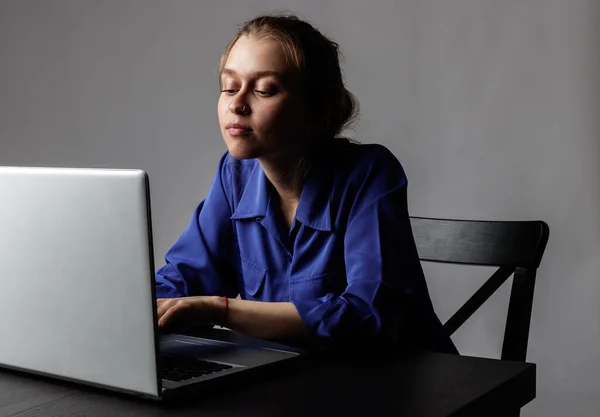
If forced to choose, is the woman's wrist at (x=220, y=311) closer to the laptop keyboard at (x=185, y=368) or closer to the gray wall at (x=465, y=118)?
the laptop keyboard at (x=185, y=368)

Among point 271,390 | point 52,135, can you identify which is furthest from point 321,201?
point 52,135

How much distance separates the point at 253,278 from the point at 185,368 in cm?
48

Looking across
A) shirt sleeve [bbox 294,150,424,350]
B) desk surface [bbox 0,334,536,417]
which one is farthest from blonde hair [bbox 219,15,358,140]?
desk surface [bbox 0,334,536,417]

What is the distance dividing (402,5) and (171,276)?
1352mm

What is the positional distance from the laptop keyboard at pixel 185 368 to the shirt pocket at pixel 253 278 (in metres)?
0.41

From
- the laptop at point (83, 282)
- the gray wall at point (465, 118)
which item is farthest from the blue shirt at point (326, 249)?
the gray wall at point (465, 118)

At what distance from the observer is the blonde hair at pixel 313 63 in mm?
1316

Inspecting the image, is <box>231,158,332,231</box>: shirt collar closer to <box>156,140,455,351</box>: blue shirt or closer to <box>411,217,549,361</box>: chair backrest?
<box>156,140,455,351</box>: blue shirt

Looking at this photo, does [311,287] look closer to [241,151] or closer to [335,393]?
[241,151]

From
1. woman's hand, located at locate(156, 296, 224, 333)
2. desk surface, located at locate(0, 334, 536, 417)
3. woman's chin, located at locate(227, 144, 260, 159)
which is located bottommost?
desk surface, located at locate(0, 334, 536, 417)

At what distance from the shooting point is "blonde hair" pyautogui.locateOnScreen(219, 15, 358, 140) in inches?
51.8

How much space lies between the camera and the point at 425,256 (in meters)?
1.58

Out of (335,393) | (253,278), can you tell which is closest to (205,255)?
(253,278)

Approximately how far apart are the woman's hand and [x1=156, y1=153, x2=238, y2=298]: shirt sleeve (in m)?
0.28
